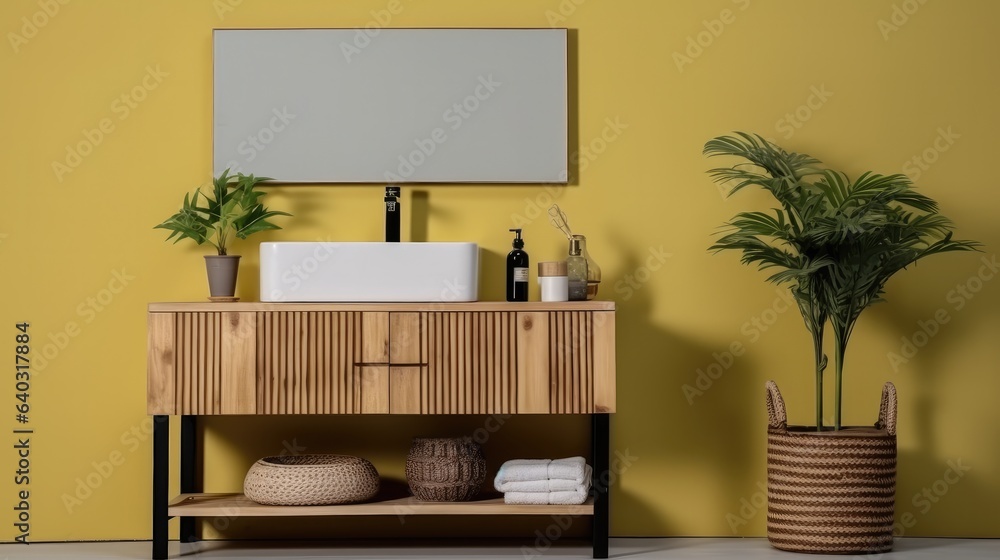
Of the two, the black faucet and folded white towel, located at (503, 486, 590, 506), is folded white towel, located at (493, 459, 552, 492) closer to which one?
folded white towel, located at (503, 486, 590, 506)

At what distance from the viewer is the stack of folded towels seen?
111 inches

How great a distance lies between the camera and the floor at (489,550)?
2885 mm

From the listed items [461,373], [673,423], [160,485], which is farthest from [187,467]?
[673,423]

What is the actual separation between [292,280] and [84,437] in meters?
1.01

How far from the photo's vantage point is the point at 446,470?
9.34ft

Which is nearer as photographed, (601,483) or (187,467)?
(601,483)

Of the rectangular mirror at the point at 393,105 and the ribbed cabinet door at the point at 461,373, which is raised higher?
the rectangular mirror at the point at 393,105

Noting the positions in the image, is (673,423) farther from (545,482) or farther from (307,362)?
(307,362)

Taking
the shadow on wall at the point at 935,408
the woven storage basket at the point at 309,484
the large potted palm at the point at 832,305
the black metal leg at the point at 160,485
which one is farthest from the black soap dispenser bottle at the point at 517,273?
the shadow on wall at the point at 935,408

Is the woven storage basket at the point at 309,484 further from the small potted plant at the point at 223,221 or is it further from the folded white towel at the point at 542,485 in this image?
the small potted plant at the point at 223,221

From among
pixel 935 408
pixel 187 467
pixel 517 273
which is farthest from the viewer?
pixel 935 408

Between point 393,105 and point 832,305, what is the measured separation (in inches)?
61.6

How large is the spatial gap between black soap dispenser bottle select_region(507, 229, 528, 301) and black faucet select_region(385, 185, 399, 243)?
380mm

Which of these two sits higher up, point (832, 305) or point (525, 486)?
point (832, 305)
